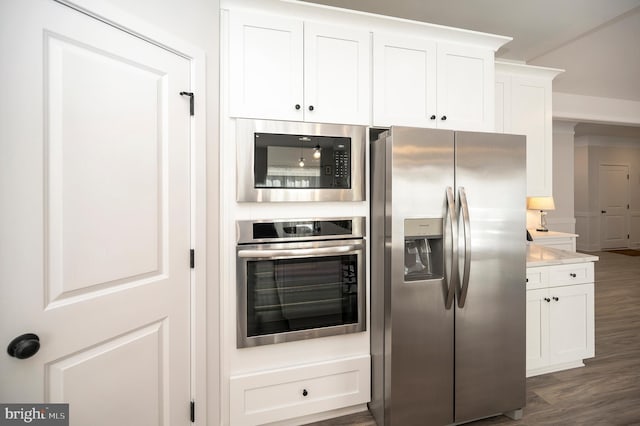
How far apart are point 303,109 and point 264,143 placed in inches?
12.6

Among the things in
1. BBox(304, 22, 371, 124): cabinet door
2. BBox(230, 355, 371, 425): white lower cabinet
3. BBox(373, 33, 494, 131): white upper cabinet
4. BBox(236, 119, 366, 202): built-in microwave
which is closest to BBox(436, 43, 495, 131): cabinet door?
BBox(373, 33, 494, 131): white upper cabinet

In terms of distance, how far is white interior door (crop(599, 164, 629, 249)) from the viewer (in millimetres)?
7645

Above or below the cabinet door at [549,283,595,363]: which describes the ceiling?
above

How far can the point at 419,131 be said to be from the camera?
173cm

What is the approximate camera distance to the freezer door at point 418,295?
5.63ft

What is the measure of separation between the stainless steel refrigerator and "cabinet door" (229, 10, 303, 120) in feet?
2.10

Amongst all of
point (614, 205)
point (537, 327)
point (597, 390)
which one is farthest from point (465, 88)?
point (614, 205)

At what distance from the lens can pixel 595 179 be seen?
7.53m

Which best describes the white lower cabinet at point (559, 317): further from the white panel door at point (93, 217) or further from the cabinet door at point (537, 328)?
the white panel door at point (93, 217)

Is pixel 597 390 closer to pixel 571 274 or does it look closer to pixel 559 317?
pixel 559 317

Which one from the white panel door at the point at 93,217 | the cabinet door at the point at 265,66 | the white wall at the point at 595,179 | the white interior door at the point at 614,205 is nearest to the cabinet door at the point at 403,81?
the cabinet door at the point at 265,66

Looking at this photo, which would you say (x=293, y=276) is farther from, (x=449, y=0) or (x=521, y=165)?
(x=449, y=0)

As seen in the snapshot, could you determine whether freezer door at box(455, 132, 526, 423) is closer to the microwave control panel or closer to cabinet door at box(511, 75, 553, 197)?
the microwave control panel

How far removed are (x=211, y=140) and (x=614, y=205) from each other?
1028cm
